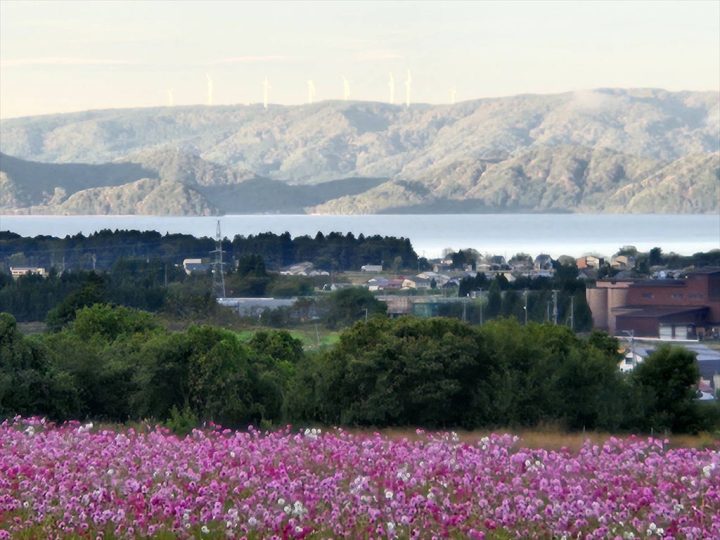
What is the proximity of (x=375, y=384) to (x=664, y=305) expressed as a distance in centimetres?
4410

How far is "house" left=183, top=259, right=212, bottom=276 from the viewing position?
8564 cm

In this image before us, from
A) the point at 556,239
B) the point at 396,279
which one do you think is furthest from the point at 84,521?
the point at 556,239

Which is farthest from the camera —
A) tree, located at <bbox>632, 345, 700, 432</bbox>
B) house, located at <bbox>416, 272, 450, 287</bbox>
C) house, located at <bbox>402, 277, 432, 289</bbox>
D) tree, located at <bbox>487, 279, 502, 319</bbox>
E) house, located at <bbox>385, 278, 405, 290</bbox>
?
house, located at <bbox>416, 272, 450, 287</bbox>

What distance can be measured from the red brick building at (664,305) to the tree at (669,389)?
3395 cm

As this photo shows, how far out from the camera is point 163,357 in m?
20.4

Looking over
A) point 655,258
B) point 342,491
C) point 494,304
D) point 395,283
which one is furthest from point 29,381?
point 655,258

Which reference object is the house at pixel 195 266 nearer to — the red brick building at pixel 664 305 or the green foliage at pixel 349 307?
the green foliage at pixel 349 307

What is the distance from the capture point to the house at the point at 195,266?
85.6 meters

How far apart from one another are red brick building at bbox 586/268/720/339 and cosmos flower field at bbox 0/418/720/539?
4774 cm

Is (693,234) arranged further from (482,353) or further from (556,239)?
(482,353)

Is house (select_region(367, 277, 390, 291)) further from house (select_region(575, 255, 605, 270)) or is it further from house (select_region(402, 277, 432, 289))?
house (select_region(575, 255, 605, 270))

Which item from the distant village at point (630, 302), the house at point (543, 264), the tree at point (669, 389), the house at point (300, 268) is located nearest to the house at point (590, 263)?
the house at point (543, 264)

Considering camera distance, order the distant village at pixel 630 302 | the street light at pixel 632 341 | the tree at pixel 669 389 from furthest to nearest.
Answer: the distant village at pixel 630 302
the street light at pixel 632 341
the tree at pixel 669 389

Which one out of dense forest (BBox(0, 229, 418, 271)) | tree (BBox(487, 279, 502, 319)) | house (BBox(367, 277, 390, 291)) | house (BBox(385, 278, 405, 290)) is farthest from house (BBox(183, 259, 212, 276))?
tree (BBox(487, 279, 502, 319))
